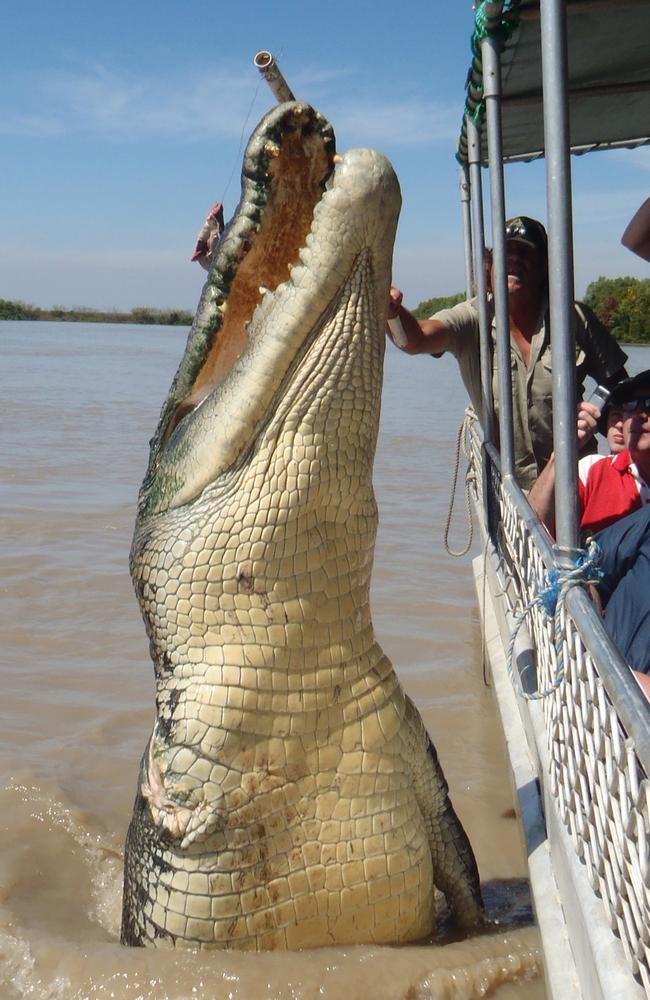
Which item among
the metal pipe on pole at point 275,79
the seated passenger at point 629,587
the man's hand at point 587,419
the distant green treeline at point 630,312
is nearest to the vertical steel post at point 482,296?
the man's hand at point 587,419

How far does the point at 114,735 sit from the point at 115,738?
33mm

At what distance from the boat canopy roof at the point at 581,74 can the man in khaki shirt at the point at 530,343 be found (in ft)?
1.75

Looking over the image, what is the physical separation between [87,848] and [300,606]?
5.31 ft

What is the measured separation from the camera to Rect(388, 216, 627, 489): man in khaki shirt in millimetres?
4008

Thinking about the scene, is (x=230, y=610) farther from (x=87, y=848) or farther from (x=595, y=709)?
(x=87, y=848)

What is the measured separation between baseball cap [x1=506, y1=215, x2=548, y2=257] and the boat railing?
1.80 m

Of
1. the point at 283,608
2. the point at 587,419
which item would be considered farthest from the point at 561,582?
the point at 587,419

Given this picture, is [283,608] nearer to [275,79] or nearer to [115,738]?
[275,79]

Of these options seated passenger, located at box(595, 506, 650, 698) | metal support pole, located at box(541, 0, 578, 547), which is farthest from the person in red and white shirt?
metal support pole, located at box(541, 0, 578, 547)

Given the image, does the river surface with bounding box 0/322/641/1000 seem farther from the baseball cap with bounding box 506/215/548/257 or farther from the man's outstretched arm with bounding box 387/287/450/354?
the baseball cap with bounding box 506/215/548/257

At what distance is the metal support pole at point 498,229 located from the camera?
289 centimetres

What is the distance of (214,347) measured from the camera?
2.13m

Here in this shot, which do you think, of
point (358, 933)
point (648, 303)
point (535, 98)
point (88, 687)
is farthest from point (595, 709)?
point (648, 303)

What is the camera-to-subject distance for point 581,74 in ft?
12.2
